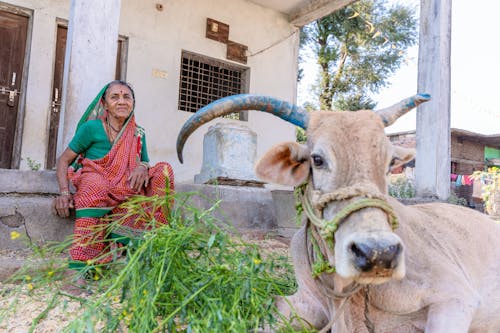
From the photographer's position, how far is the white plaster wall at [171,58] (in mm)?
6059

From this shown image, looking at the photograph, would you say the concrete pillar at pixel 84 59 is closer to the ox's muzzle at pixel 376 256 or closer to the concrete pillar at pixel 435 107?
the ox's muzzle at pixel 376 256

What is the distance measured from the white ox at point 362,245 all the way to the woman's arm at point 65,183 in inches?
55.2

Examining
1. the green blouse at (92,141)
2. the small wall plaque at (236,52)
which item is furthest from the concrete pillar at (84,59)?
the small wall plaque at (236,52)

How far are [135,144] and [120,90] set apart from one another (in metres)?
0.43

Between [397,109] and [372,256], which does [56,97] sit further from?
[372,256]

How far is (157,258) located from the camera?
5.85ft

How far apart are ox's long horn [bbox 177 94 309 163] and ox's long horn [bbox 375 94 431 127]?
39 centimetres

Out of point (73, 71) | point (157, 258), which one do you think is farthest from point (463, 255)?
point (73, 71)

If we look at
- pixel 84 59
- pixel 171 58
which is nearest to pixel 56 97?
pixel 171 58

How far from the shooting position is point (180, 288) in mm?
1787

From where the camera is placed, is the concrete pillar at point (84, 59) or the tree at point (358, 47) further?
the tree at point (358, 47)

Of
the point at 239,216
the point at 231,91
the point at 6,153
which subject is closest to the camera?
the point at 239,216

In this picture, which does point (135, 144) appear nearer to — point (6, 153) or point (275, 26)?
point (6, 153)

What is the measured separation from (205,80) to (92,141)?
4.69 metres
